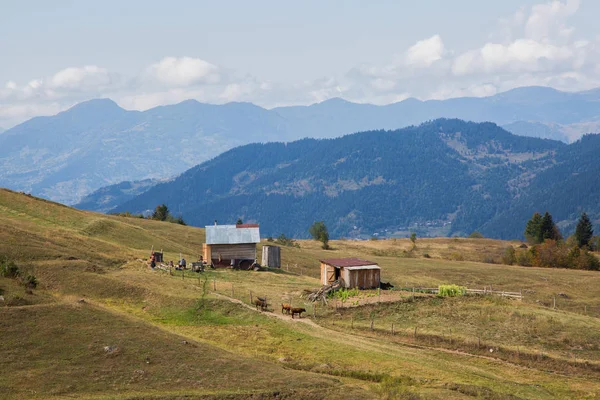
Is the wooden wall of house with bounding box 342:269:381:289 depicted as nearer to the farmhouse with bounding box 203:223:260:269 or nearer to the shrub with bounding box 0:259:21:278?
the farmhouse with bounding box 203:223:260:269

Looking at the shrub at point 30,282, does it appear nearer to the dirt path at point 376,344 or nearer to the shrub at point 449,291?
the dirt path at point 376,344

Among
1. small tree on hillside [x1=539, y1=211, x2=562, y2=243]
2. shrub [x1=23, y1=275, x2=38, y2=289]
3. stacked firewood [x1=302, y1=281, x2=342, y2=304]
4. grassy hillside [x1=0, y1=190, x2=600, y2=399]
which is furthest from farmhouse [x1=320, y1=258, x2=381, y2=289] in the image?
small tree on hillside [x1=539, y1=211, x2=562, y2=243]

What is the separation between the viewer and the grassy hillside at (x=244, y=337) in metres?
38.0

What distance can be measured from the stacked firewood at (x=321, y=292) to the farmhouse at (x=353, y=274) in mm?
1062

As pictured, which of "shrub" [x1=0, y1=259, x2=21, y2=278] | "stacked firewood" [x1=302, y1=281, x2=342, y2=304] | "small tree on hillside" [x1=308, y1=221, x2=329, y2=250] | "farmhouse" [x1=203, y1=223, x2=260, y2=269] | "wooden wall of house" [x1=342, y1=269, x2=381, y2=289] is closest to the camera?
"shrub" [x1=0, y1=259, x2=21, y2=278]

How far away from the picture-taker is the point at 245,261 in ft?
285

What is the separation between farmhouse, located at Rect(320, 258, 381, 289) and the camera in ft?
233

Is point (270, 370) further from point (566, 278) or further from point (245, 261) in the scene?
point (566, 278)

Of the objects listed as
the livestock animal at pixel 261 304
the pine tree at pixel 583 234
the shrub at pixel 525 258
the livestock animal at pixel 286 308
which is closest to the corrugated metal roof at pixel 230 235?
the livestock animal at pixel 261 304

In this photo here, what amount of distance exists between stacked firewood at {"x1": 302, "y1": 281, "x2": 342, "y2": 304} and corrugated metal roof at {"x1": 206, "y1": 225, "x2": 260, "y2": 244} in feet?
60.7

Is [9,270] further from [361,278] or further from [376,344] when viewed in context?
[361,278]

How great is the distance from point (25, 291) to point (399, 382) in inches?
1074

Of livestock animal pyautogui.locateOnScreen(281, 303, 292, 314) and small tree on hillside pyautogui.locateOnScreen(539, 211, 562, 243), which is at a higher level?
small tree on hillside pyautogui.locateOnScreen(539, 211, 562, 243)

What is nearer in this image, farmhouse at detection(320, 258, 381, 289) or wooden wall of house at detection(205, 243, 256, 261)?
farmhouse at detection(320, 258, 381, 289)
